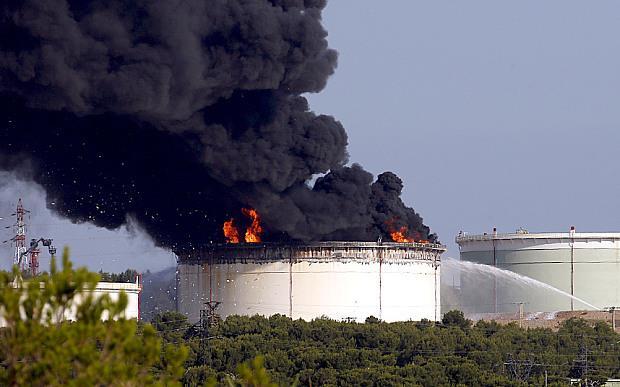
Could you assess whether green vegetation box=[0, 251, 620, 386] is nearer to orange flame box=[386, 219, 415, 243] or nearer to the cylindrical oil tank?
the cylindrical oil tank

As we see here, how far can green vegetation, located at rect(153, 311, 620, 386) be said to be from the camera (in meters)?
74.1

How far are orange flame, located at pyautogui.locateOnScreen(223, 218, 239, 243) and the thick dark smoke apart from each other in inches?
16.8

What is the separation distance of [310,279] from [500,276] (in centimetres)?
2289

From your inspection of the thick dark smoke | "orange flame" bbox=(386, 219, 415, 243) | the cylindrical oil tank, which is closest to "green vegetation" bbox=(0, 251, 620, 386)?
the cylindrical oil tank

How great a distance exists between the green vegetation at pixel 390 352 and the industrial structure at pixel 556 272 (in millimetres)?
15118

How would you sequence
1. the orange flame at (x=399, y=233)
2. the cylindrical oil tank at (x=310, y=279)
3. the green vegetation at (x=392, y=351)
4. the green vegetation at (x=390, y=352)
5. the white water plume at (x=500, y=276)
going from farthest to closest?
the white water plume at (x=500, y=276), the orange flame at (x=399, y=233), the cylindrical oil tank at (x=310, y=279), the green vegetation at (x=390, y=352), the green vegetation at (x=392, y=351)

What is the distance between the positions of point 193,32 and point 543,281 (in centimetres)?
4693

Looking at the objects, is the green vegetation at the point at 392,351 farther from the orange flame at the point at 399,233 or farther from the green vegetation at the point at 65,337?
the green vegetation at the point at 65,337

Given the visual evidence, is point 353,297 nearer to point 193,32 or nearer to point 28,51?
point 193,32

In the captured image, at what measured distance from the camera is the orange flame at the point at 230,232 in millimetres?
84062

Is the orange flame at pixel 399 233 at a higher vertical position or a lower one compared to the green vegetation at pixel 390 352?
higher

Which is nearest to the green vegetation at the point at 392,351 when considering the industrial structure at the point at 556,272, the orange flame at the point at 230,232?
the orange flame at the point at 230,232

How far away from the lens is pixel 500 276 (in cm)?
10356

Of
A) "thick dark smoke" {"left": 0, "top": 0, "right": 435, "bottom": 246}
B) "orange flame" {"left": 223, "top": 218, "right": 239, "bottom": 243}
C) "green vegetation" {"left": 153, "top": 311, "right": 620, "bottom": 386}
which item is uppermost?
"thick dark smoke" {"left": 0, "top": 0, "right": 435, "bottom": 246}
